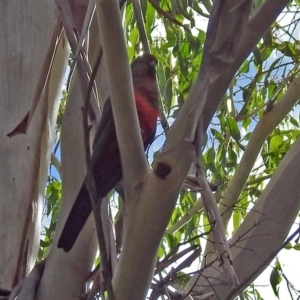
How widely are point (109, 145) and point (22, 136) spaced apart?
212mm

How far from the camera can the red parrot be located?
3.66 feet

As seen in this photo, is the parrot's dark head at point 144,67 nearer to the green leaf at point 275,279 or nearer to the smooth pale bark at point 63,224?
the smooth pale bark at point 63,224

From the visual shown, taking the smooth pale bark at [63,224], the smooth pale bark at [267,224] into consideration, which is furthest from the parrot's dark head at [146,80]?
the smooth pale bark at [267,224]

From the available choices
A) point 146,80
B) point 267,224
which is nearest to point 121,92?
point 267,224

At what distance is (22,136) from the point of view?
1200 mm

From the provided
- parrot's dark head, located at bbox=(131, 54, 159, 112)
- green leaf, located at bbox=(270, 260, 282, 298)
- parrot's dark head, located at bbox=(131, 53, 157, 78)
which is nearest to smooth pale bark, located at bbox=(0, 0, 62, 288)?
parrot's dark head, located at bbox=(131, 54, 159, 112)

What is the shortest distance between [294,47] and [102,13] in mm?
1414

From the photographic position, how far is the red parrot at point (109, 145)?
1114mm

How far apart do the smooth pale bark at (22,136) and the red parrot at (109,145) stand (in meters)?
0.09

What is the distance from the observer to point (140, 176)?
0.85m

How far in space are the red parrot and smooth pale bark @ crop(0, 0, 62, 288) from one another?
0.09 metres

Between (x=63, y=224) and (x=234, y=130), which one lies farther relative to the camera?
(x=234, y=130)

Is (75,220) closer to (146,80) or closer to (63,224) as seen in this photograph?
(63,224)

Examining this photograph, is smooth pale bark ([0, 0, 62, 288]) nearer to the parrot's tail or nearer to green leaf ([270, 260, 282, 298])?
the parrot's tail
